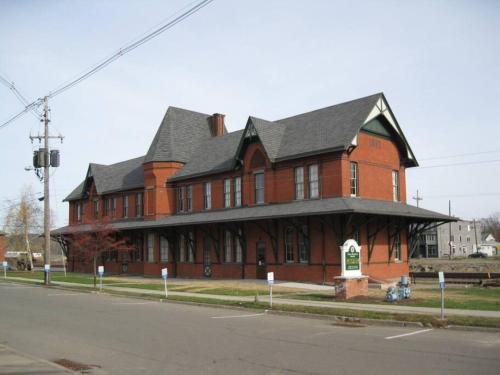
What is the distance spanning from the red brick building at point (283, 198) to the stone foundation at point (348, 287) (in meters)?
4.73

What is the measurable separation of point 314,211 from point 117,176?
91.0 ft

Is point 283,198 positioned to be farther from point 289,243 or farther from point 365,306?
point 365,306

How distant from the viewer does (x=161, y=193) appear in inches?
1625

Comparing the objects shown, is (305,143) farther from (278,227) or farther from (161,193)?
(161,193)

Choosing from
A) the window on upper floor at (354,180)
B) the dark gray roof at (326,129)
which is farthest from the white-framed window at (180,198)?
the window on upper floor at (354,180)

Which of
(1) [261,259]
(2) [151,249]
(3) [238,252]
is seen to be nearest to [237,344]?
(1) [261,259]

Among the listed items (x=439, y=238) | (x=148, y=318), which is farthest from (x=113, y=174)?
(x=439, y=238)

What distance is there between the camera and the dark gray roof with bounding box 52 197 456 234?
88.2ft

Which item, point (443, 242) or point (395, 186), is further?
point (443, 242)

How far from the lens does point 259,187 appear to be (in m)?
34.1

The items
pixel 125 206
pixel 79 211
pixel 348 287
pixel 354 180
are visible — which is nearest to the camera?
pixel 348 287

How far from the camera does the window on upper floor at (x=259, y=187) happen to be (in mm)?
33875

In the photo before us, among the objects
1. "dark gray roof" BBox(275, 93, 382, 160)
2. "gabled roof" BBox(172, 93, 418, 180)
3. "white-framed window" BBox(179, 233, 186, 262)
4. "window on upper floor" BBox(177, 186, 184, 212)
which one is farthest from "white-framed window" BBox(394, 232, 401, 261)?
"window on upper floor" BBox(177, 186, 184, 212)

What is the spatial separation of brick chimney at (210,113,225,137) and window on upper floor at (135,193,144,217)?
8.12 m
